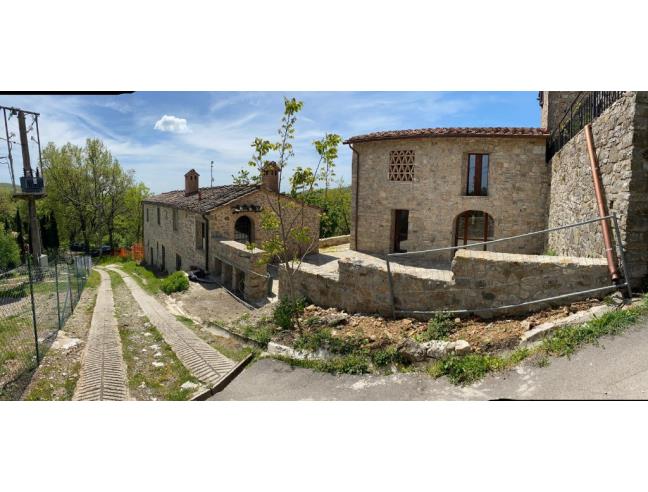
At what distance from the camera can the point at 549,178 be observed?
5.54 meters

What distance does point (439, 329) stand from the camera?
11.5 ft

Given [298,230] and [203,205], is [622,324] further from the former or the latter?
[203,205]

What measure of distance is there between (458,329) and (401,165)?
3.83 meters

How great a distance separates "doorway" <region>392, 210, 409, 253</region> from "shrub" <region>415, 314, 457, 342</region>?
282 centimetres

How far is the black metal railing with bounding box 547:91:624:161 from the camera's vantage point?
12.0 feet

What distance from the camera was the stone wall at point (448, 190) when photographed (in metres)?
5.30

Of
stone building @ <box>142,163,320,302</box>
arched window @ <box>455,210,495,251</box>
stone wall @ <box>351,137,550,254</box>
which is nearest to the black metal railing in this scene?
stone wall @ <box>351,137,550,254</box>

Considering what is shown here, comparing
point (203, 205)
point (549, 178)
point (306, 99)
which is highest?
point (306, 99)

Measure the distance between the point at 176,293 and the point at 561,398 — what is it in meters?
3.60

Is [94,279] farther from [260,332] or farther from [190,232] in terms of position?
[260,332]

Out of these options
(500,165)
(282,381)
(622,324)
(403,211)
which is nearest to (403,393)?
(282,381)

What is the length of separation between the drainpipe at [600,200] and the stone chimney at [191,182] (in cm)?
388

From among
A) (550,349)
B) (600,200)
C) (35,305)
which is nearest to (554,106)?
(600,200)

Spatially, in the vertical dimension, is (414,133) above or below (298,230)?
above
